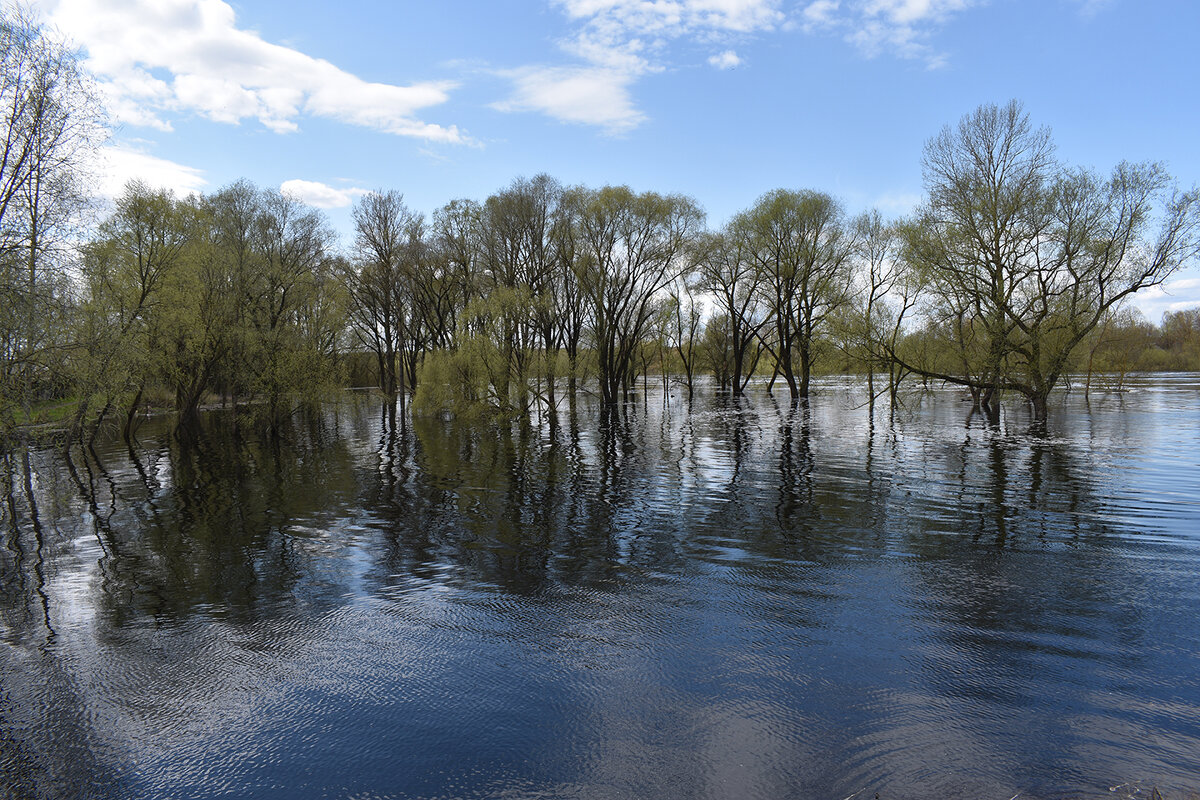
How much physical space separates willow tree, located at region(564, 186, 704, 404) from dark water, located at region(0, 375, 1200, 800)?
94.1ft

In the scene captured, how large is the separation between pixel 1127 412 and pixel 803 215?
23462mm

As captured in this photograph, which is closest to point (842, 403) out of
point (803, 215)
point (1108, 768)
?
point (803, 215)

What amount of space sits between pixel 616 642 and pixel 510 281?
125 ft

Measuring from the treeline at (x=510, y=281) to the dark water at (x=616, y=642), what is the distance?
6546mm

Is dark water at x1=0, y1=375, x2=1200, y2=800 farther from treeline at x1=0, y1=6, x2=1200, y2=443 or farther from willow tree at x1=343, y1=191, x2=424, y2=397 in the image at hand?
willow tree at x1=343, y1=191, x2=424, y2=397

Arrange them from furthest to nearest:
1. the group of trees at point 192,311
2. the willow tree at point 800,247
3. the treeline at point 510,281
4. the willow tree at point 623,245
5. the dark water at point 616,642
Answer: the willow tree at point 800,247, the willow tree at point 623,245, the group of trees at point 192,311, the treeline at point 510,281, the dark water at point 616,642

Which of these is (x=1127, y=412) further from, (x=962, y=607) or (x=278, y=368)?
(x=278, y=368)

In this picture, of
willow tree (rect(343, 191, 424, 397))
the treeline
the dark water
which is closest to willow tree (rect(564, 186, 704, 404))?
the treeline

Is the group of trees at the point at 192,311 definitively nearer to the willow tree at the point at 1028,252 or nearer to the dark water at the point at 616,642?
the dark water at the point at 616,642

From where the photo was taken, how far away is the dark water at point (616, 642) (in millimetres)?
5176

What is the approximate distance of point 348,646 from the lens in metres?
7.57

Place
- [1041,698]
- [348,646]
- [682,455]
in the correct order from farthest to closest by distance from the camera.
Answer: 1. [682,455]
2. [348,646]
3. [1041,698]

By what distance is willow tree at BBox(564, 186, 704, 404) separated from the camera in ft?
138

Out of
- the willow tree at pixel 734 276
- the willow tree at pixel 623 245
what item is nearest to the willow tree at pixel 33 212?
the willow tree at pixel 623 245
